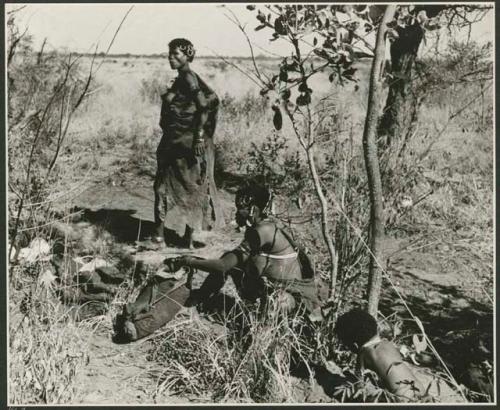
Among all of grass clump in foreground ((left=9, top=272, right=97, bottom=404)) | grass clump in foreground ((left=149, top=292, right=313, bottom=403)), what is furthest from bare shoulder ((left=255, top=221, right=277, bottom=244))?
grass clump in foreground ((left=9, top=272, right=97, bottom=404))

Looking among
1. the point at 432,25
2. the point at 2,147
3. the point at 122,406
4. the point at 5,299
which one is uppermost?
the point at 432,25

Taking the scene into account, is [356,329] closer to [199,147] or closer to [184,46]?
[199,147]

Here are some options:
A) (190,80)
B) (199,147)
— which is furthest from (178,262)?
(190,80)

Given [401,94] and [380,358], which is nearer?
[380,358]

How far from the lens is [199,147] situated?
5.35 m

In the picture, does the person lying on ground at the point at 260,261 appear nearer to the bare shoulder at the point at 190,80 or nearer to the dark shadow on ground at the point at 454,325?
the dark shadow on ground at the point at 454,325

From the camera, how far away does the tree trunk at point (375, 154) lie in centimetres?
323

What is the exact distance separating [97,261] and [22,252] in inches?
20.8

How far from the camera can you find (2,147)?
3.59 m

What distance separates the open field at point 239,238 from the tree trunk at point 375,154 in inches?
7.3

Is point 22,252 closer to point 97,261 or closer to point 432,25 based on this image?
point 97,261

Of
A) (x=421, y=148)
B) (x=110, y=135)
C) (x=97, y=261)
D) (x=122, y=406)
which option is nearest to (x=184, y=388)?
(x=122, y=406)

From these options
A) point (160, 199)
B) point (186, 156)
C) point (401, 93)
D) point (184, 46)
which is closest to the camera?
point (184, 46)

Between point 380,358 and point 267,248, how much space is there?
0.94 metres
